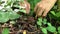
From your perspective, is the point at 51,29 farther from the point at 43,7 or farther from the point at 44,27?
the point at 43,7

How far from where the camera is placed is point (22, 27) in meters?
1.02

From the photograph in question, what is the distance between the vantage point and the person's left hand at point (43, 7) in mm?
1123

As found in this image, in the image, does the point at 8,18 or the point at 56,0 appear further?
the point at 56,0

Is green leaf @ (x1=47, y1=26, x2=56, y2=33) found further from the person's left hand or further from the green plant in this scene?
the person's left hand

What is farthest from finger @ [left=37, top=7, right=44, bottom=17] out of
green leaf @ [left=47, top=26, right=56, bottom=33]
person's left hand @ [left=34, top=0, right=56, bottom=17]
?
green leaf @ [left=47, top=26, right=56, bottom=33]

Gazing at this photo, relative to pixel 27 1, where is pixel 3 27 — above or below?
below

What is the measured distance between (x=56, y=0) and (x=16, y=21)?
0.35 metres

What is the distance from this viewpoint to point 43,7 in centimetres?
114

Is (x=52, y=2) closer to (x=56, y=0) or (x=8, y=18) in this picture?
(x=56, y=0)

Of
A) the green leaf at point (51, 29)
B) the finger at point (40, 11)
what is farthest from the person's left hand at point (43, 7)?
the green leaf at point (51, 29)

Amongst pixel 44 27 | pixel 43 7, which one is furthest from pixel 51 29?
pixel 43 7

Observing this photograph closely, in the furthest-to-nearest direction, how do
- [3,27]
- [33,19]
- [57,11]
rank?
[57,11] < [33,19] < [3,27]

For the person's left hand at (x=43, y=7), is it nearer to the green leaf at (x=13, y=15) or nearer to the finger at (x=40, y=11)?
the finger at (x=40, y=11)

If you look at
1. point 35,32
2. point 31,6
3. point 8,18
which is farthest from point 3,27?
point 31,6
